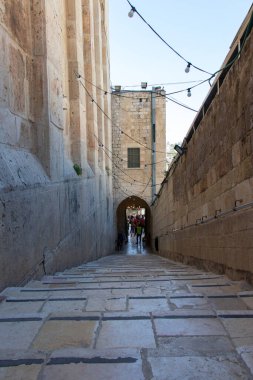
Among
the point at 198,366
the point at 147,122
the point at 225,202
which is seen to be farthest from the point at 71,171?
the point at 147,122

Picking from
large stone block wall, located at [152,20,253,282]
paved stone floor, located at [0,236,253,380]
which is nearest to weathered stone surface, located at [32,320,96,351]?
paved stone floor, located at [0,236,253,380]

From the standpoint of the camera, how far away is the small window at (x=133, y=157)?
22109 mm

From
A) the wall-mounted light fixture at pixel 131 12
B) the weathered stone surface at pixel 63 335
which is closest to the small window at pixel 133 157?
the wall-mounted light fixture at pixel 131 12

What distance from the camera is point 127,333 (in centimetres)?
206

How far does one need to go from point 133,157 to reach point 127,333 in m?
20.2

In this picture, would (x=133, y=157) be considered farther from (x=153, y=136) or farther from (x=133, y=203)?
(x=133, y=203)

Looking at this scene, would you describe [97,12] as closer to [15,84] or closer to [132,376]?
[15,84]

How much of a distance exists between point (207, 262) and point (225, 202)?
3.85 ft

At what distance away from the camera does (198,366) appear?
5.42ft

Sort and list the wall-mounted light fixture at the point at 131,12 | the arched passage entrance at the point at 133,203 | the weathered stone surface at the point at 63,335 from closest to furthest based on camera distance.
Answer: the weathered stone surface at the point at 63,335
the wall-mounted light fixture at the point at 131,12
the arched passage entrance at the point at 133,203

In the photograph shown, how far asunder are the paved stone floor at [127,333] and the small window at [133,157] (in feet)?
62.4

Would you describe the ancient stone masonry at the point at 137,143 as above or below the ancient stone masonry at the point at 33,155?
above

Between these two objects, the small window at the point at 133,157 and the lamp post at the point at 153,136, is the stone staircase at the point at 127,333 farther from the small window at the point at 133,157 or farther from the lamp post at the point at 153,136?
the small window at the point at 133,157

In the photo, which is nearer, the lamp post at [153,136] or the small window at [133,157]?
the lamp post at [153,136]
